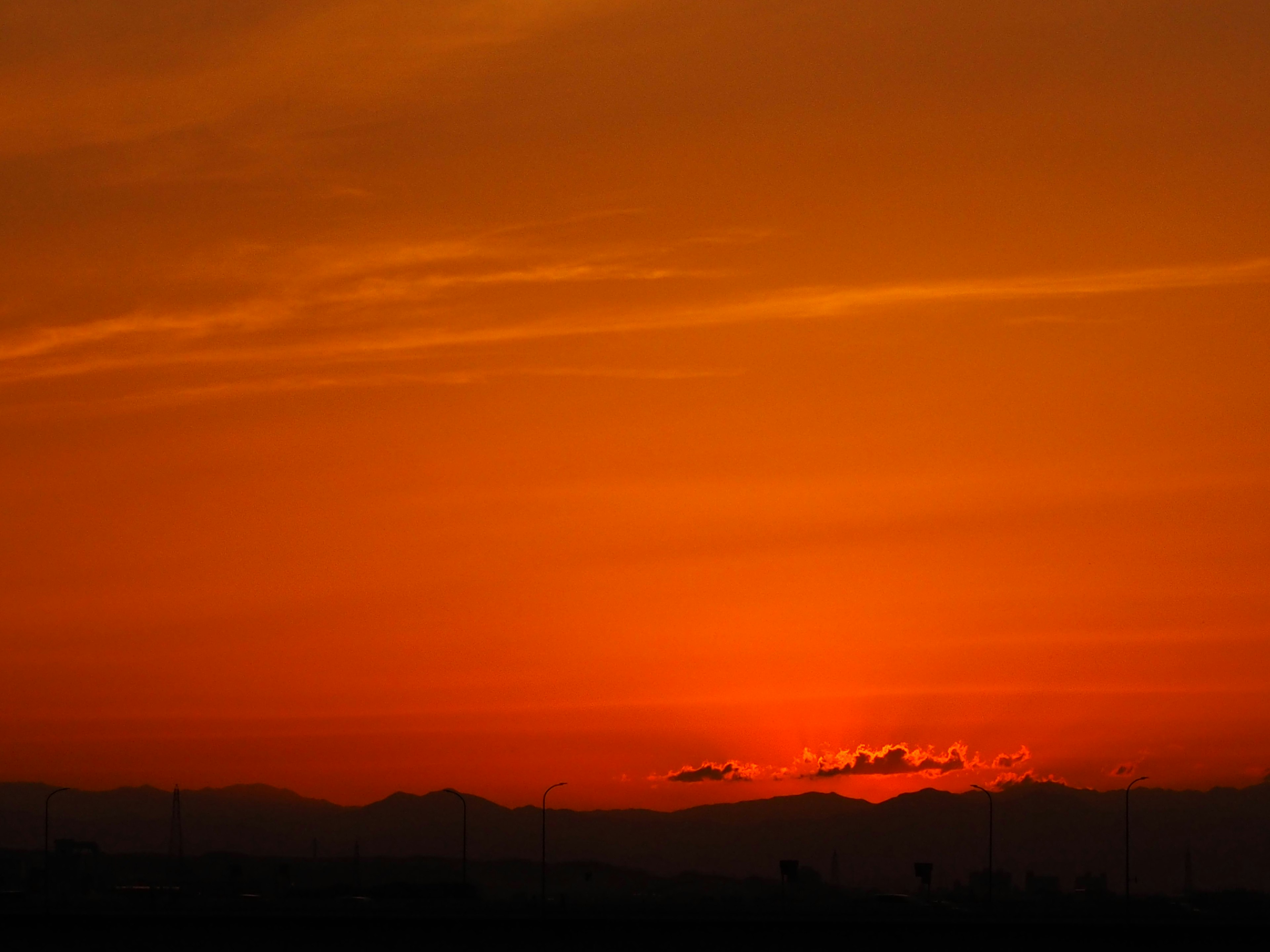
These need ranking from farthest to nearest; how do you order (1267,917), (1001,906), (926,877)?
(1001,906)
(926,877)
(1267,917)

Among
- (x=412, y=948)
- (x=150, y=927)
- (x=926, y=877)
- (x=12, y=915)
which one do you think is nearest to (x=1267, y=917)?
(x=926, y=877)

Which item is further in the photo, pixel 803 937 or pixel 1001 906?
pixel 1001 906

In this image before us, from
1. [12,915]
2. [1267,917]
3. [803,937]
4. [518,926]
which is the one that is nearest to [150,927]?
[12,915]

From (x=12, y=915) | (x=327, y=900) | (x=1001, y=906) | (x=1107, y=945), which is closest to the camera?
(x=1107, y=945)

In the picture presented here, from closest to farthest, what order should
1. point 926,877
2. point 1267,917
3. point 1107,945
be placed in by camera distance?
point 1107,945
point 1267,917
point 926,877

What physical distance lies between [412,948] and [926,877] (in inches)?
2753

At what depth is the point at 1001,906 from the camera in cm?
18075

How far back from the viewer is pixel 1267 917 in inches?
5891

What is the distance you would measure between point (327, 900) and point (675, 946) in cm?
9543

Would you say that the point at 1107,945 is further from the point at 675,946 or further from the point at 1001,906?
the point at 1001,906

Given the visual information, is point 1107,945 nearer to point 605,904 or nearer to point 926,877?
point 926,877

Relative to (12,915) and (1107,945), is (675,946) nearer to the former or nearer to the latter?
(1107,945)

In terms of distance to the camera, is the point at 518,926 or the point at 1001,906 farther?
the point at 1001,906

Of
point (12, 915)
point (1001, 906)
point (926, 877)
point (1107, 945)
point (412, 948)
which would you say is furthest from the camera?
point (1001, 906)
